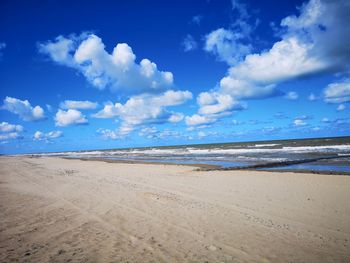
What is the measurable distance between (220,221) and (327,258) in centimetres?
291

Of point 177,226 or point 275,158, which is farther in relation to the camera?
point 275,158

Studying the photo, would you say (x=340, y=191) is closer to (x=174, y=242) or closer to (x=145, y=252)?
(x=174, y=242)

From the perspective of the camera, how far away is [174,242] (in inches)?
228

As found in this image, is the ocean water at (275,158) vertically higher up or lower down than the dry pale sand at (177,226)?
higher up

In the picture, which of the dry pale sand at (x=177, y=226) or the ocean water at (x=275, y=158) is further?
the ocean water at (x=275, y=158)

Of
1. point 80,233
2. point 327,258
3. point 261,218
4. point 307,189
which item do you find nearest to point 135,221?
point 80,233

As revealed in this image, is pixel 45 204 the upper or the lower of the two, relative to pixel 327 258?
upper

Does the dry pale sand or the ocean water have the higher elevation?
the ocean water

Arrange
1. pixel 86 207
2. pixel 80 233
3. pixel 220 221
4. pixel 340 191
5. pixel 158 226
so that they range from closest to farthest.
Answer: pixel 80 233, pixel 158 226, pixel 220 221, pixel 86 207, pixel 340 191

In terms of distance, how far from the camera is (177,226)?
6867mm

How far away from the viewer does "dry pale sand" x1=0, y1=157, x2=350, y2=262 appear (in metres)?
5.18

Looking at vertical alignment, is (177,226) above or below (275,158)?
below

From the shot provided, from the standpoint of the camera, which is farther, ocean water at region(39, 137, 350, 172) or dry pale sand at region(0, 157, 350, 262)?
ocean water at region(39, 137, 350, 172)

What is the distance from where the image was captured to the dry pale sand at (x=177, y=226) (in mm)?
5180
